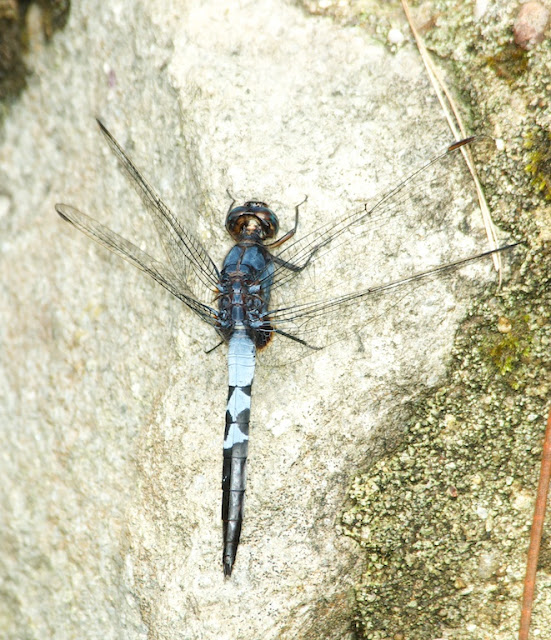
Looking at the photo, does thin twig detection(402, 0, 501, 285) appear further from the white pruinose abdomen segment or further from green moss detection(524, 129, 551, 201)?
the white pruinose abdomen segment

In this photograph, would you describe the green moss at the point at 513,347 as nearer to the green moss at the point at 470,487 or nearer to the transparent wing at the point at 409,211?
the green moss at the point at 470,487

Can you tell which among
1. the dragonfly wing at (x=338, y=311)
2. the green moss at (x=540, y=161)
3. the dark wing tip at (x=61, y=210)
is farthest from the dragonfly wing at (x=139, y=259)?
the green moss at (x=540, y=161)

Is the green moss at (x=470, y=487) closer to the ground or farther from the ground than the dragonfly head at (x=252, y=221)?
closer to the ground

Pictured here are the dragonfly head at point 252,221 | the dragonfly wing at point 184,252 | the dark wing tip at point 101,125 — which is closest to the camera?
the dragonfly head at point 252,221

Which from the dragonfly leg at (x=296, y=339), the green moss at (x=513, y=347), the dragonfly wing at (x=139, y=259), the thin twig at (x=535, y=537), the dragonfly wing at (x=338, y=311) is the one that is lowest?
the thin twig at (x=535, y=537)

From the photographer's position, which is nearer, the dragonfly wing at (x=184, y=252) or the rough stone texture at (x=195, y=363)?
the rough stone texture at (x=195, y=363)

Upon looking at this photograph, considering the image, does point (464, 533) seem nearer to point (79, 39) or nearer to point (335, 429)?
point (335, 429)

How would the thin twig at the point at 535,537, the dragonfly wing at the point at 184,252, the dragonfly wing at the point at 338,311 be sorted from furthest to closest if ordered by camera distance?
the dragonfly wing at the point at 184,252, the dragonfly wing at the point at 338,311, the thin twig at the point at 535,537

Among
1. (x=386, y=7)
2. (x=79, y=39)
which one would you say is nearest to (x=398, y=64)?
(x=386, y=7)
